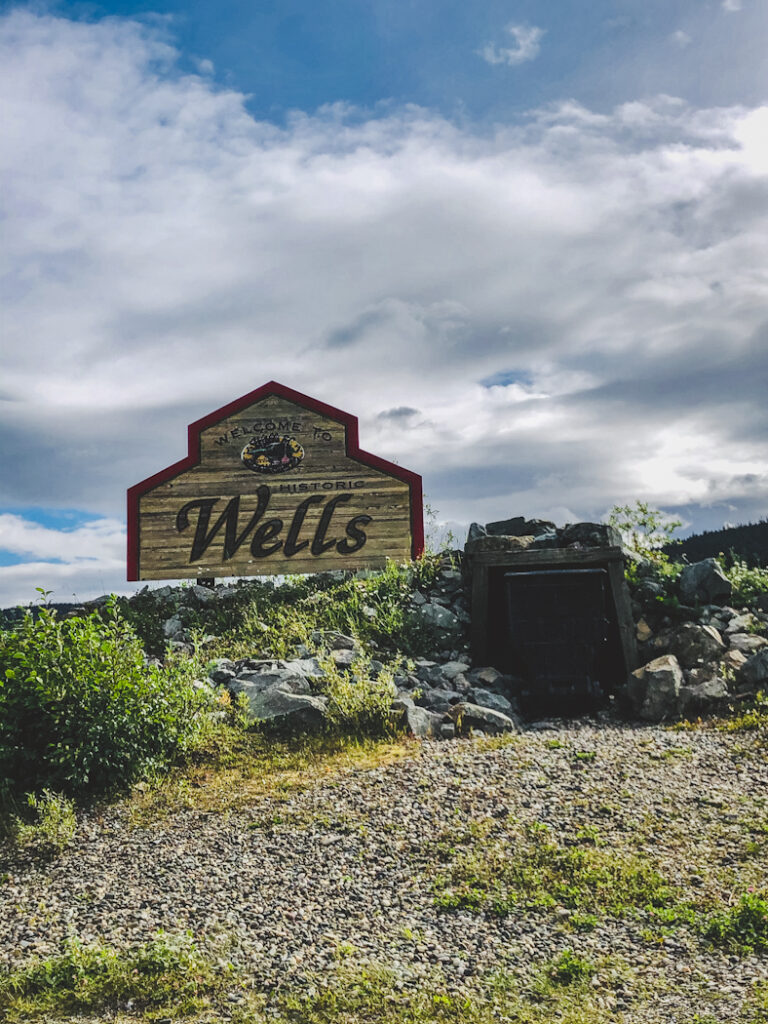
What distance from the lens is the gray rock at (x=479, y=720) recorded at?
918 centimetres

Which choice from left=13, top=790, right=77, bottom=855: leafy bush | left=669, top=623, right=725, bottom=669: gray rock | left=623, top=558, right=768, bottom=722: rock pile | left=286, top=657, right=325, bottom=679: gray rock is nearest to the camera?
left=13, top=790, right=77, bottom=855: leafy bush

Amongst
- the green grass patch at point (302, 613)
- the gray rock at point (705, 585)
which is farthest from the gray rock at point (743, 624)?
the green grass patch at point (302, 613)

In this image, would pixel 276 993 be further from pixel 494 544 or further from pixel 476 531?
pixel 476 531

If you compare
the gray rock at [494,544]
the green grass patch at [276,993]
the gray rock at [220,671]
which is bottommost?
the green grass patch at [276,993]

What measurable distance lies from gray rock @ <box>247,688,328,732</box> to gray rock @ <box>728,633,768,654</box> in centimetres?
580

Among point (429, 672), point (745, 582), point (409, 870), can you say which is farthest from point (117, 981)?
point (745, 582)

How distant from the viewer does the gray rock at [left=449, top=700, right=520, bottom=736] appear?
918 centimetres

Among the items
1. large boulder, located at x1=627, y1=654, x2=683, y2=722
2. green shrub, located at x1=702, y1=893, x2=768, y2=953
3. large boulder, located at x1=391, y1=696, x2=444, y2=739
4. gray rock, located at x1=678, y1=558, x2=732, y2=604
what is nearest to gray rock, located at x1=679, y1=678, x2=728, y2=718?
large boulder, located at x1=627, y1=654, x2=683, y2=722

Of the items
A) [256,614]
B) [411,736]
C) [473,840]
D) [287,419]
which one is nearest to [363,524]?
[287,419]

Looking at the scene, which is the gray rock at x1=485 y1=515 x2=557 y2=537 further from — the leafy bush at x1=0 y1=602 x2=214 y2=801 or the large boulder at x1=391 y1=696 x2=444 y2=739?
the leafy bush at x1=0 y1=602 x2=214 y2=801

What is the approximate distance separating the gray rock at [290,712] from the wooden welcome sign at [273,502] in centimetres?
828

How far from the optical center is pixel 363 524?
57.4 ft

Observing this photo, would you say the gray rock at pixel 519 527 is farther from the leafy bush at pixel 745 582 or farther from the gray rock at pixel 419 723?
the gray rock at pixel 419 723

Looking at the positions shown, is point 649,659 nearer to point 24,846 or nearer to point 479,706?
point 479,706
